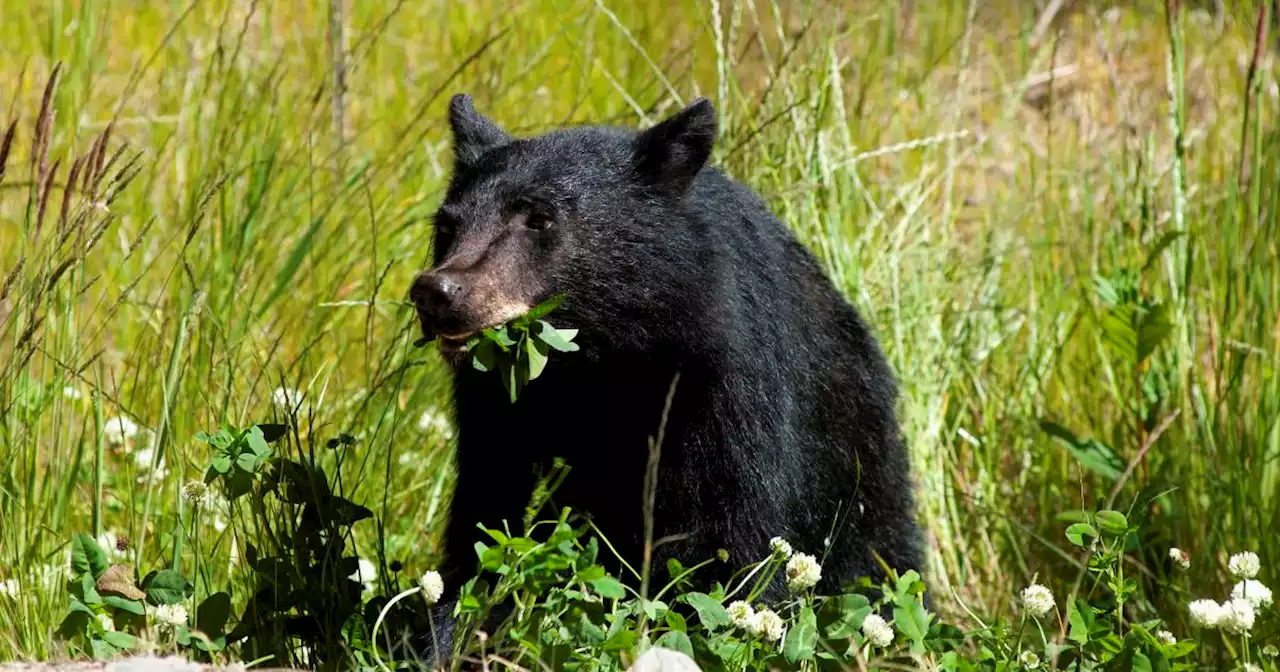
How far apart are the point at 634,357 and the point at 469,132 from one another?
2.49 ft

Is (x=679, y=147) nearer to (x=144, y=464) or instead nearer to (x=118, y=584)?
(x=118, y=584)

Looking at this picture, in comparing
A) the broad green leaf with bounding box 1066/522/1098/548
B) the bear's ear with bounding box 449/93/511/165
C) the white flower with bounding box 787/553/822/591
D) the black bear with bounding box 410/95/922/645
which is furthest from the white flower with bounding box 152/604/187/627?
the broad green leaf with bounding box 1066/522/1098/548

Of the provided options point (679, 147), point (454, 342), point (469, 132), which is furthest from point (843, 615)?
point (469, 132)

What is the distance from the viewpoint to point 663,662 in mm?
2496

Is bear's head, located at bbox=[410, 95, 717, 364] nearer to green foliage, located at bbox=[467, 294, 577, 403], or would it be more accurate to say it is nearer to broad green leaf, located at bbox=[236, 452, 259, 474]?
green foliage, located at bbox=[467, 294, 577, 403]

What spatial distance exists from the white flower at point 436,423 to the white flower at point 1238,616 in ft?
8.07

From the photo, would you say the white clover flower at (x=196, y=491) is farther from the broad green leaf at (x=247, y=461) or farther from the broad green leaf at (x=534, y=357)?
the broad green leaf at (x=534, y=357)

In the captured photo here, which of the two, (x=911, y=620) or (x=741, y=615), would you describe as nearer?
(x=741, y=615)

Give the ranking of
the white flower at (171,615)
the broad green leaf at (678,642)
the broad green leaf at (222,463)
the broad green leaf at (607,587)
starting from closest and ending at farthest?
the broad green leaf at (607,587) → the broad green leaf at (678,642) → the white flower at (171,615) → the broad green leaf at (222,463)

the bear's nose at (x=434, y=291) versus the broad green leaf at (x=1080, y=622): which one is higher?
the bear's nose at (x=434, y=291)

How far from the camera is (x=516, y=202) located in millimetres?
3508

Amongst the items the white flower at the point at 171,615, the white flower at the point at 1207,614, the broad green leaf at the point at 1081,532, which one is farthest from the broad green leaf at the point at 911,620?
the white flower at the point at 171,615

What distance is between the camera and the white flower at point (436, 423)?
4664 millimetres

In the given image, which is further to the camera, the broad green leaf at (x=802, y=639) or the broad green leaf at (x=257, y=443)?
the broad green leaf at (x=257, y=443)
